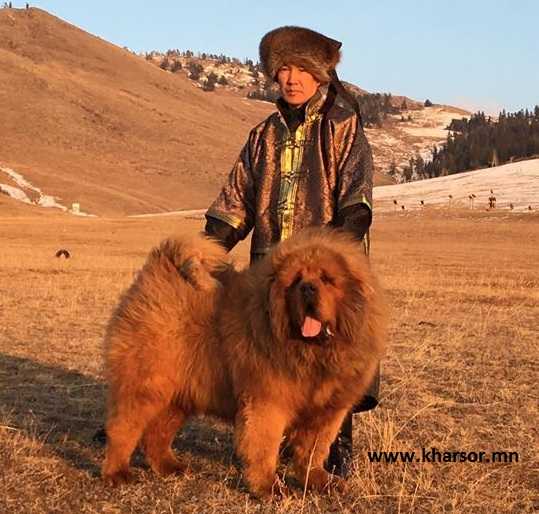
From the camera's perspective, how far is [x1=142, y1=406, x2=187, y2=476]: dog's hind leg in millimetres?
5219

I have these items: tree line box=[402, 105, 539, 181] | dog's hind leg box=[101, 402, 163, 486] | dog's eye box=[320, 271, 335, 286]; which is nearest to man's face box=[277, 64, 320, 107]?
dog's eye box=[320, 271, 335, 286]

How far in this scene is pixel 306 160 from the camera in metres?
5.46

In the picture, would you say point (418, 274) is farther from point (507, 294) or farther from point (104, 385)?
point (104, 385)

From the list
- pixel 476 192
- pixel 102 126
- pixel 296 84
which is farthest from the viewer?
pixel 102 126

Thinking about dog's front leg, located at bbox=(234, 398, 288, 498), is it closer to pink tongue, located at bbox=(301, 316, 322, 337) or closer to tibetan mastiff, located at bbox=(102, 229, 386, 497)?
tibetan mastiff, located at bbox=(102, 229, 386, 497)

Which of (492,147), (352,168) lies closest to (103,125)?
(492,147)

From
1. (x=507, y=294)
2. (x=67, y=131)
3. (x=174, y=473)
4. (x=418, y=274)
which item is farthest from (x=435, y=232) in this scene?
(x=67, y=131)

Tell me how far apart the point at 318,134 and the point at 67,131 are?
8760cm

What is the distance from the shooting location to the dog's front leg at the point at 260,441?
14.9 feet

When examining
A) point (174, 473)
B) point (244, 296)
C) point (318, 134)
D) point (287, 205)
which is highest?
point (318, 134)

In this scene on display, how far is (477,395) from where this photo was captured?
7312 mm

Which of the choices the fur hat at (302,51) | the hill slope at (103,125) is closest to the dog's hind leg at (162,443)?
the fur hat at (302,51)

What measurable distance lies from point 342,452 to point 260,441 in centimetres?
109

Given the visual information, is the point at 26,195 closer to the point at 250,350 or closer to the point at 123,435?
the point at 123,435
